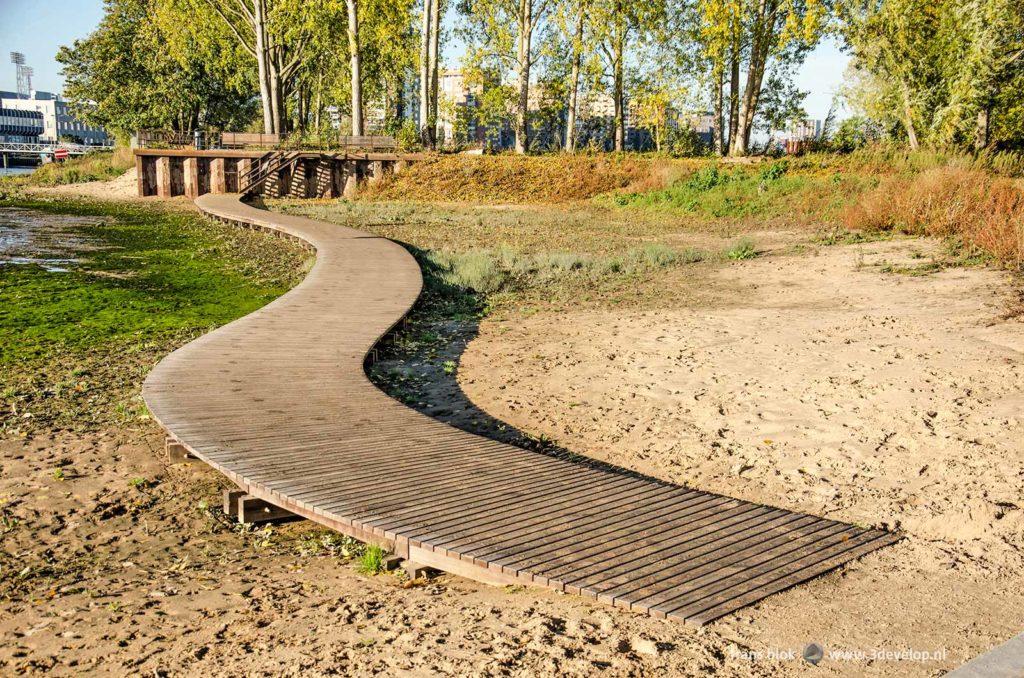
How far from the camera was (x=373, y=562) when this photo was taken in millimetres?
4566

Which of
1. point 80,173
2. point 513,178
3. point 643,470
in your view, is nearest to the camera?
point 643,470

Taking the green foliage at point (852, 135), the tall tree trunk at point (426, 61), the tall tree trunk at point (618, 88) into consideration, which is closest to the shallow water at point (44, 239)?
the tall tree trunk at point (426, 61)

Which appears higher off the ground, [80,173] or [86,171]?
[86,171]

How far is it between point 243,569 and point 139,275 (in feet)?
36.3

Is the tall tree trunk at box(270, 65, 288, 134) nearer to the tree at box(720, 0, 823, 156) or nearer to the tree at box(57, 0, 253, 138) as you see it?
the tree at box(57, 0, 253, 138)

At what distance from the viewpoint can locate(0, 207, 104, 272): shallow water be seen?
51.3 ft

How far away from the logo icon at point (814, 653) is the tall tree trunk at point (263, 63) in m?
37.0

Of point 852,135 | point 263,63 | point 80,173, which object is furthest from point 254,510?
point 80,173

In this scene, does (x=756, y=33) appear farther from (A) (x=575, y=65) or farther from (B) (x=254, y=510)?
(B) (x=254, y=510)

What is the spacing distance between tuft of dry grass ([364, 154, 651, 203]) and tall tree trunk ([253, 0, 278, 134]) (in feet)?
30.0

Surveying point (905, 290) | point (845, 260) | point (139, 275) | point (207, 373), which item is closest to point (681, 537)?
point (207, 373)

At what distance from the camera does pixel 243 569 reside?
4.68 metres

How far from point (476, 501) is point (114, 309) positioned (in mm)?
8566

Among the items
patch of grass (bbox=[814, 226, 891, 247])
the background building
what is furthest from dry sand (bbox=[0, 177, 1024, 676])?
the background building
